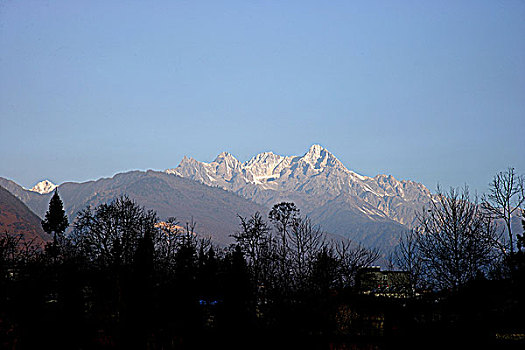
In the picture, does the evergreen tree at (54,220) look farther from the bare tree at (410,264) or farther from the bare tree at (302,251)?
the bare tree at (410,264)

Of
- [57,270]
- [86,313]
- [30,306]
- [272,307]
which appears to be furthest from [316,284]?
[57,270]

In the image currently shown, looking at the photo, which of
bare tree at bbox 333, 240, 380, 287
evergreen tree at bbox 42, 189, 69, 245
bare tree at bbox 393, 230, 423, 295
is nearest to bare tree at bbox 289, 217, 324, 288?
bare tree at bbox 333, 240, 380, 287

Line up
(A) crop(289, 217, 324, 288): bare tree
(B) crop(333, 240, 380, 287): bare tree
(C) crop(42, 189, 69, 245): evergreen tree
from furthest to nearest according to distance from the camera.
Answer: (C) crop(42, 189, 69, 245): evergreen tree < (A) crop(289, 217, 324, 288): bare tree < (B) crop(333, 240, 380, 287): bare tree

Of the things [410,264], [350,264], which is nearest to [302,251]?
[350,264]

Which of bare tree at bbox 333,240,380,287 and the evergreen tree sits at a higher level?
the evergreen tree

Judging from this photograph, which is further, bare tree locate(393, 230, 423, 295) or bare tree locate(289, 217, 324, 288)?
bare tree locate(289, 217, 324, 288)

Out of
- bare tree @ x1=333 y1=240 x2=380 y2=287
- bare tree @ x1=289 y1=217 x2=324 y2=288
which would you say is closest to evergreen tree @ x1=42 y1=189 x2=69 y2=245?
bare tree @ x1=289 y1=217 x2=324 y2=288

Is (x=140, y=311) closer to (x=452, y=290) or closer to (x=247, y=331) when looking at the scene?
(x=247, y=331)

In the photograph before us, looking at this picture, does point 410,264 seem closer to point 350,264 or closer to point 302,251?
point 350,264

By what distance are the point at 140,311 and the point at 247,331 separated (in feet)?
19.2

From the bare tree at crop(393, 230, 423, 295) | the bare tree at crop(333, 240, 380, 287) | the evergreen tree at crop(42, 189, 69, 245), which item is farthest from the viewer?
the evergreen tree at crop(42, 189, 69, 245)

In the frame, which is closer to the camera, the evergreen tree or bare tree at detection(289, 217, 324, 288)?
bare tree at detection(289, 217, 324, 288)

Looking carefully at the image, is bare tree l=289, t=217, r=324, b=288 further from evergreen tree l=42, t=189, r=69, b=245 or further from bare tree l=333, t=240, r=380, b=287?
evergreen tree l=42, t=189, r=69, b=245

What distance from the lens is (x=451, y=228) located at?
3844 cm
